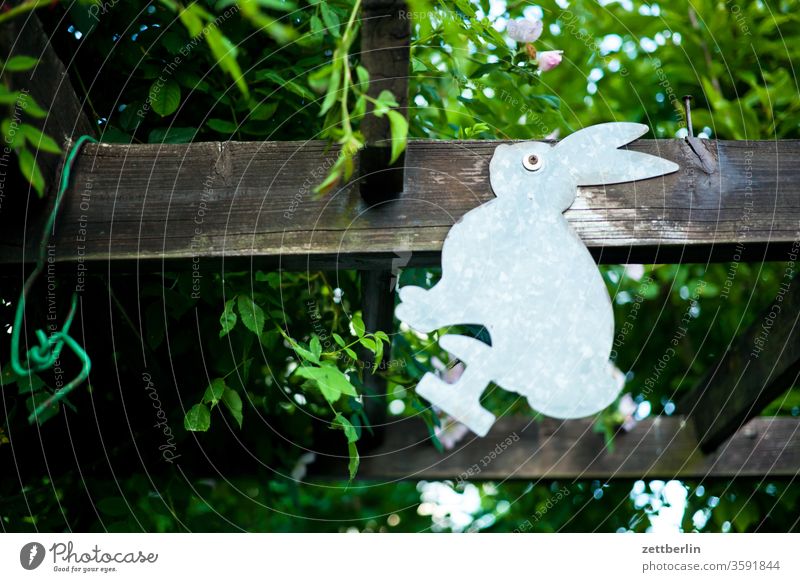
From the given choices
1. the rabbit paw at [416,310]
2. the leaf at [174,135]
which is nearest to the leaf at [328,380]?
the rabbit paw at [416,310]

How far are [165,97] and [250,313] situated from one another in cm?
36

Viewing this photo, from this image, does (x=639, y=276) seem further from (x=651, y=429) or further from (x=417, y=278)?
(x=417, y=278)

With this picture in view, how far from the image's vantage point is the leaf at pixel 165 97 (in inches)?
49.2

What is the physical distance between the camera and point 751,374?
1567 mm

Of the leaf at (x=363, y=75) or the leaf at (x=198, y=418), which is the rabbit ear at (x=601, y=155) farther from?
the leaf at (x=198, y=418)

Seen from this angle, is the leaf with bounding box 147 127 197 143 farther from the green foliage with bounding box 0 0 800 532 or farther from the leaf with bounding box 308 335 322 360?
the leaf with bounding box 308 335 322 360

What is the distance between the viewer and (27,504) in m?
1.46

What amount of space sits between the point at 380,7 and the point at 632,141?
387 mm

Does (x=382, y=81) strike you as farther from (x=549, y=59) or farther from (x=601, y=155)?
(x=549, y=59)

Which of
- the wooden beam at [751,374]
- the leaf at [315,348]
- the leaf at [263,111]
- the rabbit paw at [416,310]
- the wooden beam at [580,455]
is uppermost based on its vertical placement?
the leaf at [263,111]

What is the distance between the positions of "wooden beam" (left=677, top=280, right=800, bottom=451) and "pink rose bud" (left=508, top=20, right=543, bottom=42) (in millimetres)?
474

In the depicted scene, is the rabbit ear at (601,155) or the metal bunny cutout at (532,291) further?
the rabbit ear at (601,155)

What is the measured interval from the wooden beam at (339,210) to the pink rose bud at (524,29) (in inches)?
9.0
